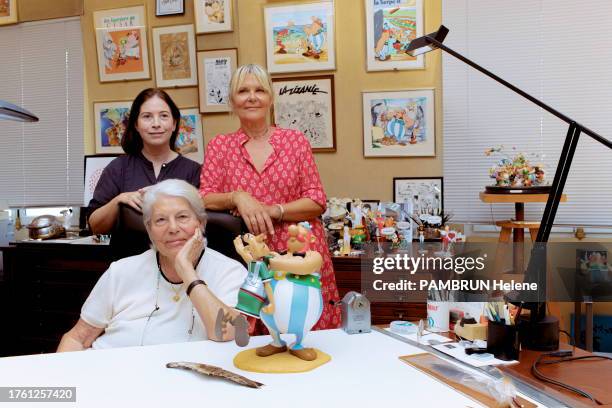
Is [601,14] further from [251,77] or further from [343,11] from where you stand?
[251,77]

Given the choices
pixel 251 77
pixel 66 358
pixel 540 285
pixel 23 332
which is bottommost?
pixel 23 332

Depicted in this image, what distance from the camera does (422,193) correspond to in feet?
11.1

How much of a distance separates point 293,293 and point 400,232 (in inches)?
80.0

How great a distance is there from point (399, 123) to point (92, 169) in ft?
7.27

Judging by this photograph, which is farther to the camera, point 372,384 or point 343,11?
point 343,11

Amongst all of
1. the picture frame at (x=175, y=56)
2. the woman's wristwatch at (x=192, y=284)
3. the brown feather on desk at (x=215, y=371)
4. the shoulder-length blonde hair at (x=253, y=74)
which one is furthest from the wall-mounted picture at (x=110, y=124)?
the brown feather on desk at (x=215, y=371)

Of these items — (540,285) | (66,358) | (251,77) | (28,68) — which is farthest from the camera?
(28,68)

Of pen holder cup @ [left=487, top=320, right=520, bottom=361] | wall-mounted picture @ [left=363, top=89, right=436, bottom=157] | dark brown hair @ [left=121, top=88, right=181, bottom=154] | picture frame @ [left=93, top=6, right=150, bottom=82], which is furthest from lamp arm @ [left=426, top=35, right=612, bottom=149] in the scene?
picture frame @ [left=93, top=6, right=150, bottom=82]

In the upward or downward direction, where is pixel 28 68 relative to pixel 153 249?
upward

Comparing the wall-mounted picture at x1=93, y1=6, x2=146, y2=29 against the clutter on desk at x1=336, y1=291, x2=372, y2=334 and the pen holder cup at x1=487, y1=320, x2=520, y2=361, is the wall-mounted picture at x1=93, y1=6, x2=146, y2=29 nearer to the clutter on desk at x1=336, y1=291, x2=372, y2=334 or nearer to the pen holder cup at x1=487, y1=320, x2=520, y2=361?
the clutter on desk at x1=336, y1=291, x2=372, y2=334

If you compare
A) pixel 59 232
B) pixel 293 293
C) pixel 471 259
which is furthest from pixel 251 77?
pixel 59 232

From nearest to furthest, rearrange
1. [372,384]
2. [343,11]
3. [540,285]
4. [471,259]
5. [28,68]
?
[372,384], [540,285], [471,259], [343,11], [28,68]

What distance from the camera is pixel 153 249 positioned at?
1719 millimetres

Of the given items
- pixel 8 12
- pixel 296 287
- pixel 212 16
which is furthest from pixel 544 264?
pixel 8 12
